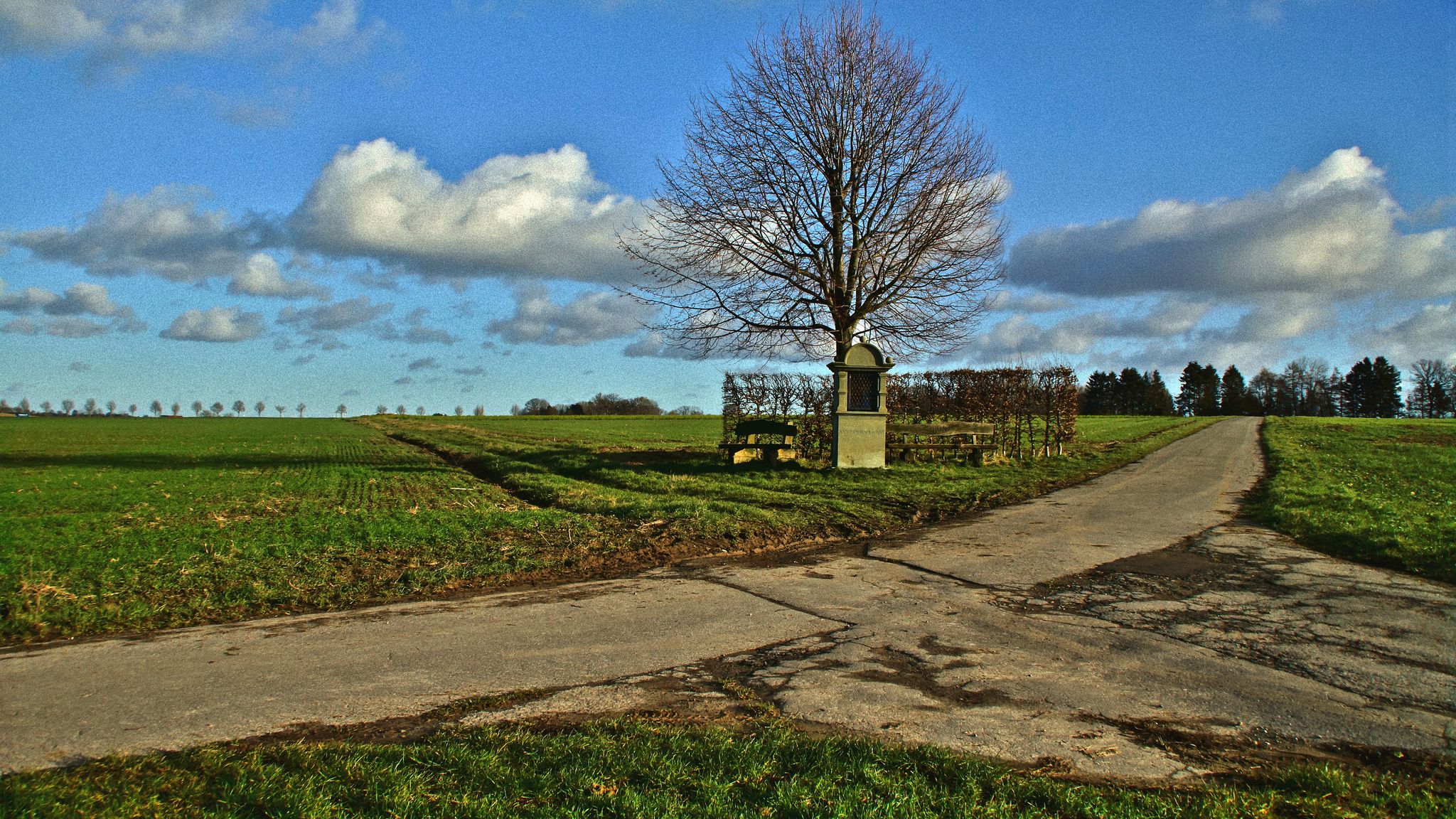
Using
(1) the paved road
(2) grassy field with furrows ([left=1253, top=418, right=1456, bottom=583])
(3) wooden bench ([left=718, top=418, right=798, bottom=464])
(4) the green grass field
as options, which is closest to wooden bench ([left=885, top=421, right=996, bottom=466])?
(3) wooden bench ([left=718, top=418, right=798, bottom=464])

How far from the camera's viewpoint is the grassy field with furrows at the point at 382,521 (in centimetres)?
697

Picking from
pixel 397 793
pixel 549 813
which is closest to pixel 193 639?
pixel 397 793

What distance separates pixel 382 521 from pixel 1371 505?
1481cm

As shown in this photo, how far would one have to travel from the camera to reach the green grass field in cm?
315

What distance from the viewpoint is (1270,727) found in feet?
13.7

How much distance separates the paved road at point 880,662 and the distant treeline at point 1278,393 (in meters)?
123

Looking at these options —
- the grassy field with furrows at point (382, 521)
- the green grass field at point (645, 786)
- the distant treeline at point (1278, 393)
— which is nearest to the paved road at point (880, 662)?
the green grass field at point (645, 786)

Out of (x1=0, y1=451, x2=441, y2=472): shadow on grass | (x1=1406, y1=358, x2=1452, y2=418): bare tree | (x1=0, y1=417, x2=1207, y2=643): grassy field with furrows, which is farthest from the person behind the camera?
(x1=1406, y1=358, x2=1452, y2=418): bare tree

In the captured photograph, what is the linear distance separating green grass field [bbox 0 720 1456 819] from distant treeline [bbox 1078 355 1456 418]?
127m

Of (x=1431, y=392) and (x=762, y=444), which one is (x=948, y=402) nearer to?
(x=762, y=444)

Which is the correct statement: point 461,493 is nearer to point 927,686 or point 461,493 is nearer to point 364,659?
point 364,659

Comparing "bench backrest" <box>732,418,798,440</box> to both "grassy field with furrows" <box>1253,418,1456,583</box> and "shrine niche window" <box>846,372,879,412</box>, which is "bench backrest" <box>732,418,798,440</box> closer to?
"shrine niche window" <box>846,372,879,412</box>

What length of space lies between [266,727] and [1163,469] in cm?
2116

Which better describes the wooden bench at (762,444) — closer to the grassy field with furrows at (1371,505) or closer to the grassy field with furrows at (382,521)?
the grassy field with furrows at (382,521)
